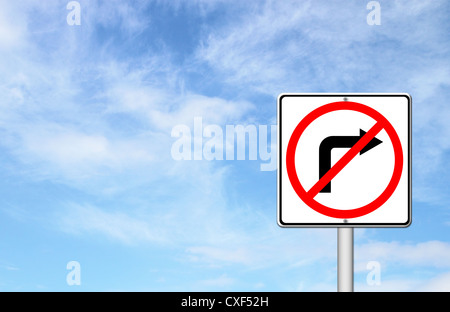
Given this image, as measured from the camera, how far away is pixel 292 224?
397 cm

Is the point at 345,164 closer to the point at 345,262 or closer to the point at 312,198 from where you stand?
the point at 312,198

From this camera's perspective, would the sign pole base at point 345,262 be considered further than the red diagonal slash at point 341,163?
No

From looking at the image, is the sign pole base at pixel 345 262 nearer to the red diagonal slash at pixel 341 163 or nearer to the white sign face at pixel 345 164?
the white sign face at pixel 345 164

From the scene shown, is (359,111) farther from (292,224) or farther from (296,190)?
(292,224)

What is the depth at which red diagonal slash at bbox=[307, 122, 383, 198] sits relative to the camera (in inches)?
155

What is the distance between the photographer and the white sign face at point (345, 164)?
12.9 ft

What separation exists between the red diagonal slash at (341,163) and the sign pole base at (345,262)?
43 cm

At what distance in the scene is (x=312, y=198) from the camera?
3947 millimetres

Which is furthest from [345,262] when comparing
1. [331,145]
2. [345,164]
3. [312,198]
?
[331,145]

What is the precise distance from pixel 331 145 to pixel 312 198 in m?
0.48

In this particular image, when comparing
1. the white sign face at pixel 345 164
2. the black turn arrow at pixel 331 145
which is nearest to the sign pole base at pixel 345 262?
the white sign face at pixel 345 164
